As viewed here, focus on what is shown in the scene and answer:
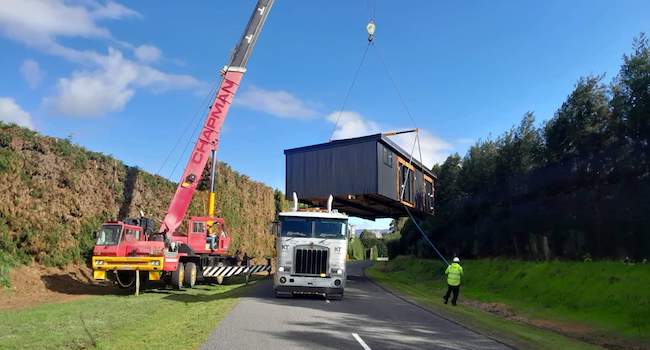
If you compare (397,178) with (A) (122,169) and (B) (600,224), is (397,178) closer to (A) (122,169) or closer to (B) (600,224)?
(B) (600,224)

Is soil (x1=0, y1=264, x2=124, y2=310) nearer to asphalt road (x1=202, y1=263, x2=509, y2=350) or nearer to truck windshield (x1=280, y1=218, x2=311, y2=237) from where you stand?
asphalt road (x1=202, y1=263, x2=509, y2=350)

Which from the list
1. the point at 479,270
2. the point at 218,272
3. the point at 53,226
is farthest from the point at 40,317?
the point at 479,270

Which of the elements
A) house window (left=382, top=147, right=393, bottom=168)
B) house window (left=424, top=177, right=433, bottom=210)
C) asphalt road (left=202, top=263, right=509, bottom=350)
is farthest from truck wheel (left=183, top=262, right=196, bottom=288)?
house window (left=424, top=177, right=433, bottom=210)

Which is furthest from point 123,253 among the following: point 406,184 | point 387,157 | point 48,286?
point 406,184

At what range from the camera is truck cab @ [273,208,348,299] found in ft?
58.4

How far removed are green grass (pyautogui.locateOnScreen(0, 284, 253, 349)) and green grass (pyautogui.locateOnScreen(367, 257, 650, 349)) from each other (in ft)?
23.0

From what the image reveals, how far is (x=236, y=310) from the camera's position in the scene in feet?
46.5

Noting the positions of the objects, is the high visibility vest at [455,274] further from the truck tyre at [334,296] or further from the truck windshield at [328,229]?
the truck windshield at [328,229]

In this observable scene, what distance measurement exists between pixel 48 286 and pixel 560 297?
19127 millimetres

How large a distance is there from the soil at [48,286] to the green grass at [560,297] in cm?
1257

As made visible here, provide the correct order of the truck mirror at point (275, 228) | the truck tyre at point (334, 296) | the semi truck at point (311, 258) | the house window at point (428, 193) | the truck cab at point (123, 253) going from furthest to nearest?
the house window at point (428, 193) → the truck cab at point (123, 253) → the truck tyre at point (334, 296) → the truck mirror at point (275, 228) → the semi truck at point (311, 258)

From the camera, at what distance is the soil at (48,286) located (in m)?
17.5

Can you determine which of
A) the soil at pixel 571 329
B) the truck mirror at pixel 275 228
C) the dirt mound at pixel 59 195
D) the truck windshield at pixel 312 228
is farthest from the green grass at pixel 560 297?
the dirt mound at pixel 59 195

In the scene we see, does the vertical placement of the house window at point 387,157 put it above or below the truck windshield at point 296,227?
above
